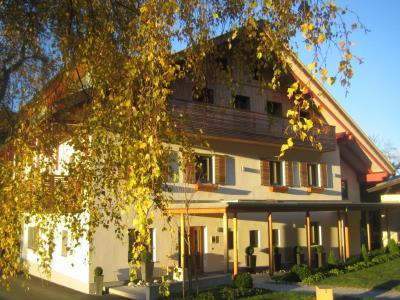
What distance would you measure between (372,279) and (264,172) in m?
6.82

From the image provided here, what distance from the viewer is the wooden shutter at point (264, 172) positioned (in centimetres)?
2233

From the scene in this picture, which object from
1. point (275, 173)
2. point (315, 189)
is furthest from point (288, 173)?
point (315, 189)

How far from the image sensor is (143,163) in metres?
3.64

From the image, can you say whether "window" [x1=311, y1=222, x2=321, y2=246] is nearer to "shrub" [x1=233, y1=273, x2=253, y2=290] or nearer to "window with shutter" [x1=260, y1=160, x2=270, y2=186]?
"window with shutter" [x1=260, y1=160, x2=270, y2=186]

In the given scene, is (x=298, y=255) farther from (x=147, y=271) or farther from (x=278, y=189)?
(x=147, y=271)

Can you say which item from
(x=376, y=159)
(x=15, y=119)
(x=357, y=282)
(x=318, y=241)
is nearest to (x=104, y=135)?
(x=15, y=119)

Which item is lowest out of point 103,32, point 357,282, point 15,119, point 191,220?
point 357,282

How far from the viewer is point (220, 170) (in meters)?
20.5

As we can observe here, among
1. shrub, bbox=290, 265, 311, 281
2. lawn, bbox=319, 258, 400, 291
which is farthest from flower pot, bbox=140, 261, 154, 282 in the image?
lawn, bbox=319, 258, 400, 291

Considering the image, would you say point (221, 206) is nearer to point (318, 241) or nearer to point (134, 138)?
point (318, 241)

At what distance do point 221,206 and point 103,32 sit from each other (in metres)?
11.7

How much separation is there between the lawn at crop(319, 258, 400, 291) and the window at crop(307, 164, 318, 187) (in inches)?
228

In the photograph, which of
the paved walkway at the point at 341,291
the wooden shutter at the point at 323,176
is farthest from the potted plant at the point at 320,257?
the paved walkway at the point at 341,291

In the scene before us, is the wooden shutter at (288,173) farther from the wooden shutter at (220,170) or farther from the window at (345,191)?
the window at (345,191)
